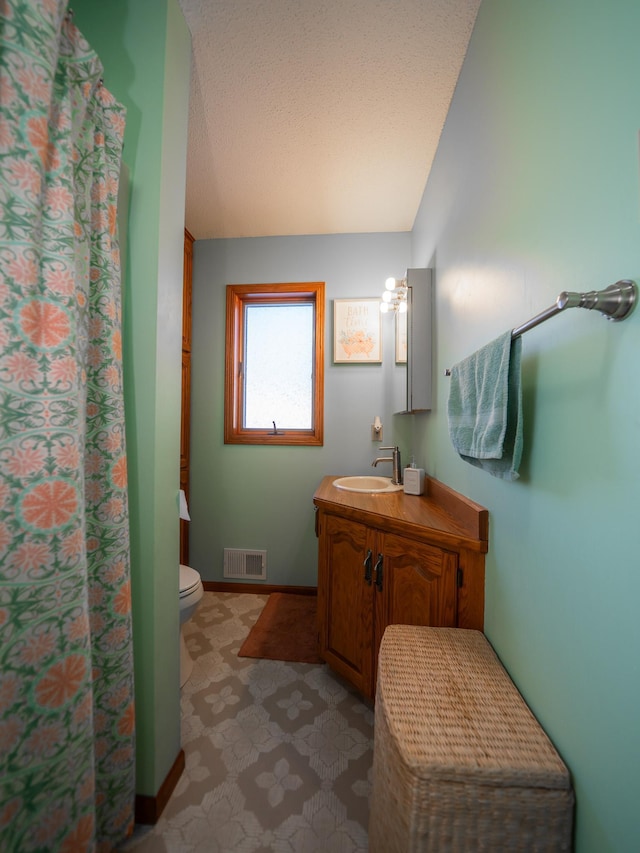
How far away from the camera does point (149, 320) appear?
102cm

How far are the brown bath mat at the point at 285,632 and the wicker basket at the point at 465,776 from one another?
1015mm

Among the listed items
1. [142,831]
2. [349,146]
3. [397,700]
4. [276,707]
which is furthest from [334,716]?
[349,146]

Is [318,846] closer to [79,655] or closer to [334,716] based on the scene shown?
[334,716]

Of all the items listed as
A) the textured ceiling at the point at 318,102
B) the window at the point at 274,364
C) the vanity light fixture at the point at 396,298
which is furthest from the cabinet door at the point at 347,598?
the textured ceiling at the point at 318,102

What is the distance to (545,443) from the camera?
751 mm

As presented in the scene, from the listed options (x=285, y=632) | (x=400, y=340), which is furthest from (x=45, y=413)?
(x=400, y=340)

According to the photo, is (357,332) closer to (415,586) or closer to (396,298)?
(396,298)

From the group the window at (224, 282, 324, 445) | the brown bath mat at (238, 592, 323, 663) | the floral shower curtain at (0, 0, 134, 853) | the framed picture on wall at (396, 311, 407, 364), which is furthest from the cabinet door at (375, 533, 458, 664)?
the framed picture on wall at (396, 311, 407, 364)

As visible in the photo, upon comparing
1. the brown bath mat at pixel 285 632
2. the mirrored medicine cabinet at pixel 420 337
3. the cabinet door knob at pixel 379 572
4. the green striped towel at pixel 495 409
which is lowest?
the brown bath mat at pixel 285 632

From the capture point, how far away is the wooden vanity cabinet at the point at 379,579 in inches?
43.7

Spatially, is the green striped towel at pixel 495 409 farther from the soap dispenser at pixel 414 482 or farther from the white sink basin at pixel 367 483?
the white sink basin at pixel 367 483

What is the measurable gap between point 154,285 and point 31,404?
516mm

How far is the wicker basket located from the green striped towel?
21.3 inches

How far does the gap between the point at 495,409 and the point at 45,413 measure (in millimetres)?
1041
